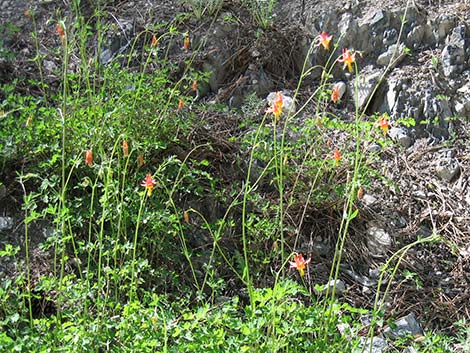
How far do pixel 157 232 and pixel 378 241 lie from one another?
3.82 ft

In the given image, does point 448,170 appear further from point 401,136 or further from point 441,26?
point 441,26

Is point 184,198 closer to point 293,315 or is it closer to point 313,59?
point 293,315

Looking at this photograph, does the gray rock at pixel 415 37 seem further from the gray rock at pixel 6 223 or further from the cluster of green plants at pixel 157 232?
the gray rock at pixel 6 223

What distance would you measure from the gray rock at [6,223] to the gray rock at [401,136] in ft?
7.31

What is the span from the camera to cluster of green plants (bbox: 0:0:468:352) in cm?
252

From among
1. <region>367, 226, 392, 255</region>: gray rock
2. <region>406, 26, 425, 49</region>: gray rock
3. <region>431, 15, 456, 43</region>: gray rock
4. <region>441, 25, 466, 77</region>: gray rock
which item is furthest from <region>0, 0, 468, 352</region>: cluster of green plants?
<region>431, 15, 456, 43</region>: gray rock

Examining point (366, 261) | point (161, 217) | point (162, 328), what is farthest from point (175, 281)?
point (366, 261)

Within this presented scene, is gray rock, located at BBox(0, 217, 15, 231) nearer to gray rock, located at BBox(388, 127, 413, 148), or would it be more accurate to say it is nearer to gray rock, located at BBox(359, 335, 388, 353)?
gray rock, located at BBox(359, 335, 388, 353)

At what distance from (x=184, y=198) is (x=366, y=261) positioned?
981 mm

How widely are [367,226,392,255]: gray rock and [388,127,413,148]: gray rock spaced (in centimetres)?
76

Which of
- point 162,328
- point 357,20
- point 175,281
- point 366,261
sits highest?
point 357,20

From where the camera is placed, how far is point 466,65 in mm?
4395

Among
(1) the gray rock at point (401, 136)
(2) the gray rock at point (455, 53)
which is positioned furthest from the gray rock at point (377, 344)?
(2) the gray rock at point (455, 53)

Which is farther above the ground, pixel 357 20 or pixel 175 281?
pixel 357 20
